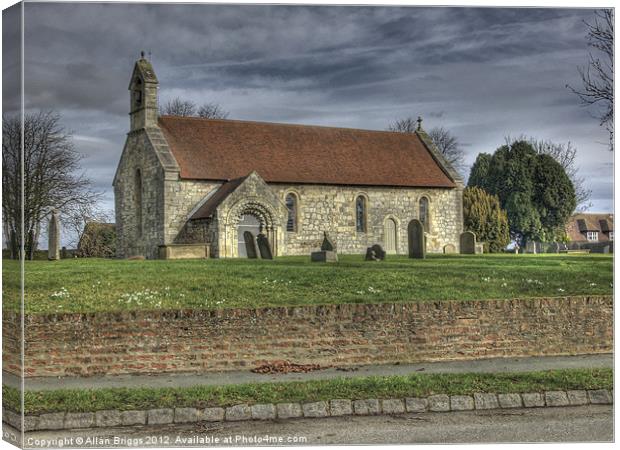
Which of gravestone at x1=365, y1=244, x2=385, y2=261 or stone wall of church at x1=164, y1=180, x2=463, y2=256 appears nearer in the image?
gravestone at x1=365, y1=244, x2=385, y2=261

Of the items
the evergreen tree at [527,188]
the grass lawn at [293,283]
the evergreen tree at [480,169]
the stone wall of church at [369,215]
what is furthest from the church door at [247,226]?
the evergreen tree at [480,169]

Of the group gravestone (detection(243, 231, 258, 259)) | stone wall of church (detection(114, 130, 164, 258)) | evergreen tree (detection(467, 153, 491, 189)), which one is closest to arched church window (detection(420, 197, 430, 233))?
gravestone (detection(243, 231, 258, 259))

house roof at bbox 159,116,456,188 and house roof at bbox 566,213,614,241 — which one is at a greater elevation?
house roof at bbox 159,116,456,188

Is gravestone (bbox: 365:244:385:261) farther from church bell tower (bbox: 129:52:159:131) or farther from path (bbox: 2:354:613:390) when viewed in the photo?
path (bbox: 2:354:613:390)

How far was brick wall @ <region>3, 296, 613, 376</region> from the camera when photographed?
11.7 meters

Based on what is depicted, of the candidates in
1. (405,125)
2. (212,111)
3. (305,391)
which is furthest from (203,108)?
(305,391)

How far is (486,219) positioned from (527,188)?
218cm

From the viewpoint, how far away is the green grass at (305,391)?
10.3 metres

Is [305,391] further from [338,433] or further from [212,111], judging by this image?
[212,111]

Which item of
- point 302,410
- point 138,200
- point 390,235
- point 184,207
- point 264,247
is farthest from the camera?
point 184,207

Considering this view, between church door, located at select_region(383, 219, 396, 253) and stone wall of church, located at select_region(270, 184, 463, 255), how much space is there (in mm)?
99

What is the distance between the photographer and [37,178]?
1172 cm

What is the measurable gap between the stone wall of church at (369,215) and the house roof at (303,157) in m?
0.35

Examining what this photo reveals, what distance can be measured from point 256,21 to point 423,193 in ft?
39.7
